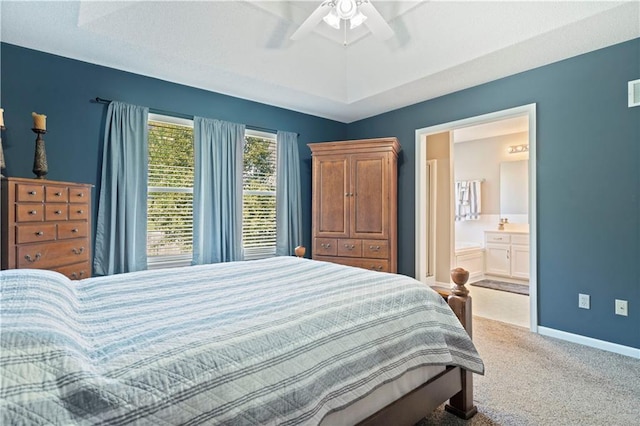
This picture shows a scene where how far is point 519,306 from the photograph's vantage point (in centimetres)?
392

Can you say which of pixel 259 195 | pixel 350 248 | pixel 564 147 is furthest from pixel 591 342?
pixel 259 195

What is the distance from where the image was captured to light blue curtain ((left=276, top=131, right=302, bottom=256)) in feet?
13.6

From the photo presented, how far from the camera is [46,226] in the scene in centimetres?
229

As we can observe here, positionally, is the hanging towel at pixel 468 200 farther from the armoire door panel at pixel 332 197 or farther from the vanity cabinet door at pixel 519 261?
the armoire door panel at pixel 332 197

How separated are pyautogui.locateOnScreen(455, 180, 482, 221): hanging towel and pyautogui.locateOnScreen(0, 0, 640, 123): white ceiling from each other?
3.31 meters

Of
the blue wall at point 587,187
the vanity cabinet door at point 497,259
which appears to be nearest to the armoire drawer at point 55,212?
the blue wall at point 587,187

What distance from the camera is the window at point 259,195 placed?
3.99 m

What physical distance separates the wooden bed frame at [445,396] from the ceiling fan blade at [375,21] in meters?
1.82

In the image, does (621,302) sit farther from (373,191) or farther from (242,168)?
(242,168)

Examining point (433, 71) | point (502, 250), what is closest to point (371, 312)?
point (433, 71)

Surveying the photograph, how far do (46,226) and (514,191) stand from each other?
256 inches

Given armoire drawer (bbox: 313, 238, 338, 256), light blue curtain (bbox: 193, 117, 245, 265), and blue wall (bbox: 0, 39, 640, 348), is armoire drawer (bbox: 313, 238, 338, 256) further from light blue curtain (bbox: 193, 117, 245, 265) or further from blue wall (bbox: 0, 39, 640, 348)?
blue wall (bbox: 0, 39, 640, 348)

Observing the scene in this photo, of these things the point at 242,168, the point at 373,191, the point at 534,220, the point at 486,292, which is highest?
the point at 242,168

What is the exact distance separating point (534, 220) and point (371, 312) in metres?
2.52
